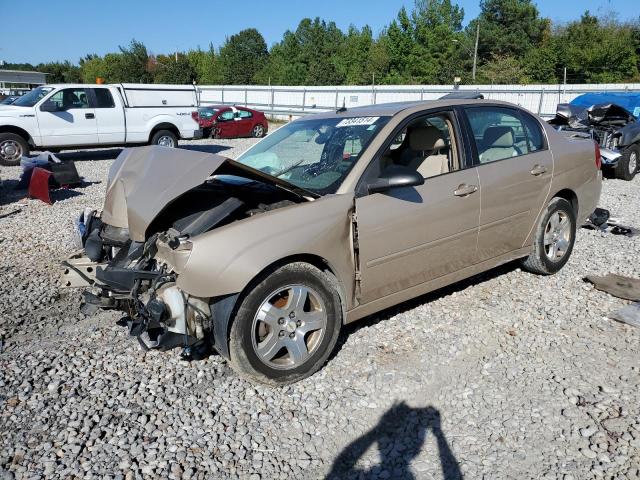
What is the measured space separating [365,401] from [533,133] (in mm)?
3089

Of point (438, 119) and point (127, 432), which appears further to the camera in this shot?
point (438, 119)

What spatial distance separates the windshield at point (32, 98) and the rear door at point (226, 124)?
8.43m

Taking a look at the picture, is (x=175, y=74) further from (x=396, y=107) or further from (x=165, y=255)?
(x=165, y=255)

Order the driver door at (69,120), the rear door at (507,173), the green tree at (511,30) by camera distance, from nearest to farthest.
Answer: the rear door at (507,173), the driver door at (69,120), the green tree at (511,30)

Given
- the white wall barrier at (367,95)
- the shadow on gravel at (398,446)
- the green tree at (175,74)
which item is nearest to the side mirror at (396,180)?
the shadow on gravel at (398,446)

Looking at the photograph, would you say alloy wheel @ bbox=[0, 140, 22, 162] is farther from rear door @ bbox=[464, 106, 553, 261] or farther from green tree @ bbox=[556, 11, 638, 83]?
green tree @ bbox=[556, 11, 638, 83]

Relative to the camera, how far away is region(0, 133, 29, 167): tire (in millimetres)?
12891

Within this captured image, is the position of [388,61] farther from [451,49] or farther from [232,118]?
[232,118]

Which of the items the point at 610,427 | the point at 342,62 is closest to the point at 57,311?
the point at 610,427

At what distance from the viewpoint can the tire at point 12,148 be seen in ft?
42.3

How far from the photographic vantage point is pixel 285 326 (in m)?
3.29

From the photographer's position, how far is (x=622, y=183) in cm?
1107

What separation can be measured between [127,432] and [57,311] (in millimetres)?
2067

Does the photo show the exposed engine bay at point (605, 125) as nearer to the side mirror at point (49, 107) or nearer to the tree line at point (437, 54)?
the side mirror at point (49, 107)
